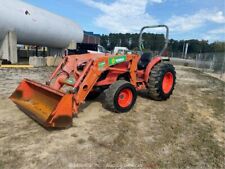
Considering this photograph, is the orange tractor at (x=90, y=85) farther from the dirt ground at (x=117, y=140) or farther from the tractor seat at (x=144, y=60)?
the dirt ground at (x=117, y=140)

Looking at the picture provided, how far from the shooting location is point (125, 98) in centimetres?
569

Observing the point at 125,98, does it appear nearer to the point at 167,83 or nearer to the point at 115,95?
the point at 115,95

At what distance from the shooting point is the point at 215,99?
833 cm

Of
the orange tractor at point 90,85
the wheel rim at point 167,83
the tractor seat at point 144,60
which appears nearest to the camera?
the orange tractor at point 90,85

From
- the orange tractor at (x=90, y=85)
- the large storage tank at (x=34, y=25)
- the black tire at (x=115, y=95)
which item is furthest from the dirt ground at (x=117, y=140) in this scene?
the large storage tank at (x=34, y=25)

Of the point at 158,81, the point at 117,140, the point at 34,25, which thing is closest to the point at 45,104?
the point at 117,140

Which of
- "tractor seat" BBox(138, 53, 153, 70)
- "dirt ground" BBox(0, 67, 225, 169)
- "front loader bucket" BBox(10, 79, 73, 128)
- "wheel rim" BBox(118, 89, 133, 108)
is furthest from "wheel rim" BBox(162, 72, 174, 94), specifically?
"front loader bucket" BBox(10, 79, 73, 128)

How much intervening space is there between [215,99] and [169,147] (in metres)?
5.12

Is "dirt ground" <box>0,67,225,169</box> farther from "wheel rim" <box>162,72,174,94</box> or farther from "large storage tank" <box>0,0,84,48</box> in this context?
"large storage tank" <box>0,0,84,48</box>

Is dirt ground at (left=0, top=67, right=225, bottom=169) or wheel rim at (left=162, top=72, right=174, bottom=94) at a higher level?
wheel rim at (left=162, top=72, right=174, bottom=94)

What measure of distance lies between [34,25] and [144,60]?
15119 millimetres

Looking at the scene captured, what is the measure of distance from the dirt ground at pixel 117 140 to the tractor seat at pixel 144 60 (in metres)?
1.25

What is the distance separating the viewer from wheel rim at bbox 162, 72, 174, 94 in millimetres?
7090

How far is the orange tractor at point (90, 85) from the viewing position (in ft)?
14.0
